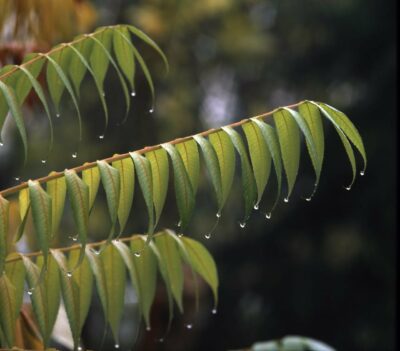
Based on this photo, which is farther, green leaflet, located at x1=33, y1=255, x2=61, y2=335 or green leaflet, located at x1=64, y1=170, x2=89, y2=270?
green leaflet, located at x1=33, y1=255, x2=61, y2=335

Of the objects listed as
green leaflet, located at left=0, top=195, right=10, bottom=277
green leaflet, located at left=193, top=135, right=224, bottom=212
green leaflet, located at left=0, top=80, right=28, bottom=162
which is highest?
green leaflet, located at left=0, top=80, right=28, bottom=162

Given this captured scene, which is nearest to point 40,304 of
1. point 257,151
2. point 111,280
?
point 111,280

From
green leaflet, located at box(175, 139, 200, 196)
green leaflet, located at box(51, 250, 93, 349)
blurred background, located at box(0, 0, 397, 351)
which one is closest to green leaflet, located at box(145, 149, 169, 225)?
green leaflet, located at box(175, 139, 200, 196)

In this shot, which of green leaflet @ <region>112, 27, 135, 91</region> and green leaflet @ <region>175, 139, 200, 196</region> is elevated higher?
green leaflet @ <region>112, 27, 135, 91</region>

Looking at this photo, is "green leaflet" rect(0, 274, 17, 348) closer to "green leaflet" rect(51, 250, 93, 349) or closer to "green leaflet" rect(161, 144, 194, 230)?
"green leaflet" rect(51, 250, 93, 349)

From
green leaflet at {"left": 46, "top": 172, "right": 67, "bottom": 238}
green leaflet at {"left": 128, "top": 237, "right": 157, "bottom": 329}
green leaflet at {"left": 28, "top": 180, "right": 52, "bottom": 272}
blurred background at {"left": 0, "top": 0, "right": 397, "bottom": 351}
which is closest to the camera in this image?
green leaflet at {"left": 28, "top": 180, "right": 52, "bottom": 272}

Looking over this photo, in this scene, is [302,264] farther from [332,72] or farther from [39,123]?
Answer: [39,123]

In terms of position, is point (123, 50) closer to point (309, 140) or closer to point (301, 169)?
point (309, 140)

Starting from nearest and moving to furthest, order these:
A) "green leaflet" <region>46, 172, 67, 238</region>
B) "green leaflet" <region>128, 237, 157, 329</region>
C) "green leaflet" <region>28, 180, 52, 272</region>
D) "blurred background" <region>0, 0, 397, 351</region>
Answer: "green leaflet" <region>28, 180, 52, 272</region> → "green leaflet" <region>46, 172, 67, 238</region> → "green leaflet" <region>128, 237, 157, 329</region> → "blurred background" <region>0, 0, 397, 351</region>
